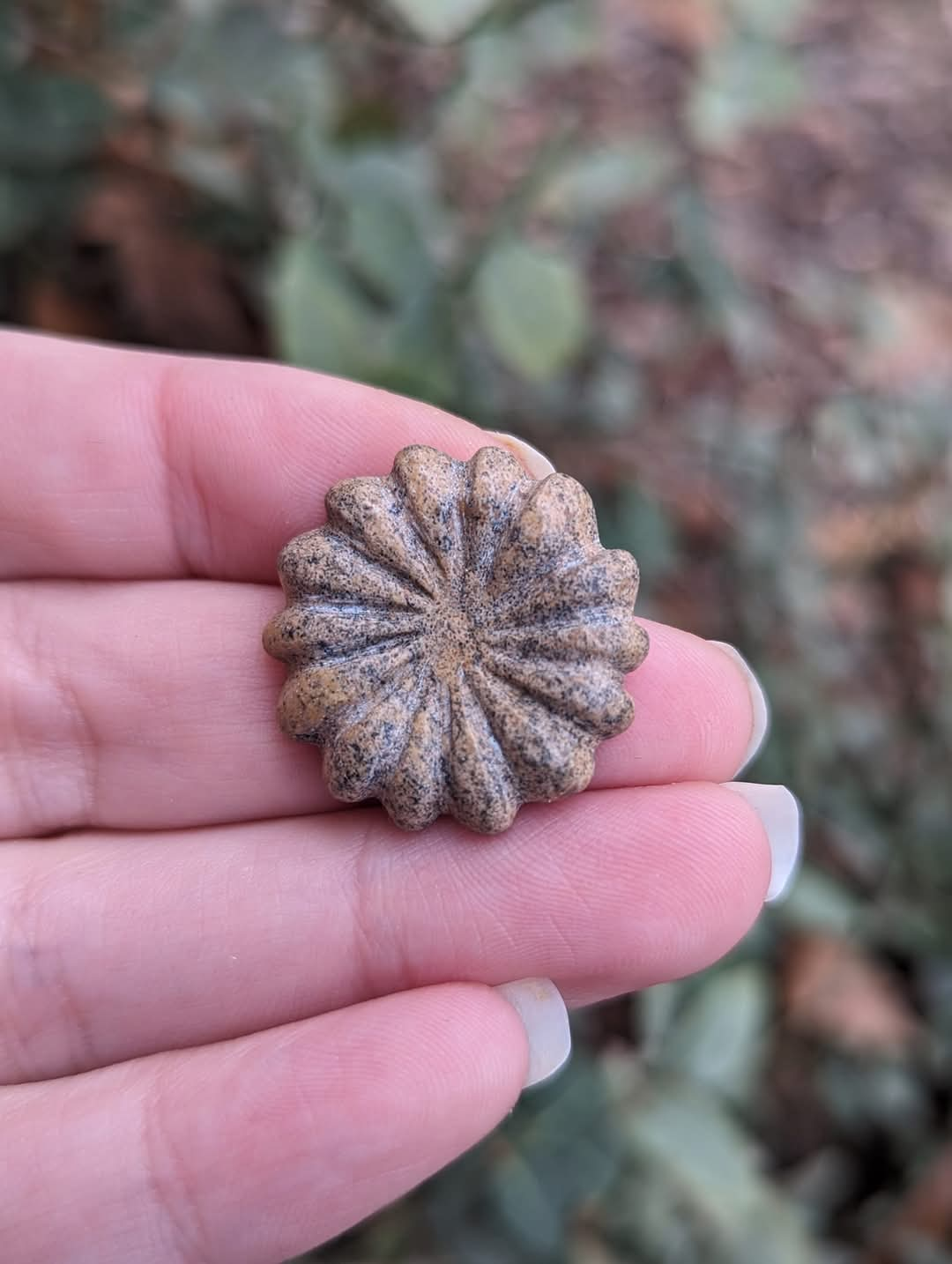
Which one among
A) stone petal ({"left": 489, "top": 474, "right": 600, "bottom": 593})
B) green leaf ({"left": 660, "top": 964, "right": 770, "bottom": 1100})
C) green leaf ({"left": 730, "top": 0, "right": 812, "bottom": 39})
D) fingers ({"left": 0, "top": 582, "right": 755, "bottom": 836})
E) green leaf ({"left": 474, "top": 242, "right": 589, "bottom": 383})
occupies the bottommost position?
green leaf ({"left": 660, "top": 964, "right": 770, "bottom": 1100})

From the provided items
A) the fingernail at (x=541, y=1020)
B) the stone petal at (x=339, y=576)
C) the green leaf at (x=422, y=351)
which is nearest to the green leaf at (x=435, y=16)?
the green leaf at (x=422, y=351)

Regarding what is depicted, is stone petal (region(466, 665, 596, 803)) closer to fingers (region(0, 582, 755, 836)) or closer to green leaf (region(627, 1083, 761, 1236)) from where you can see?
fingers (region(0, 582, 755, 836))

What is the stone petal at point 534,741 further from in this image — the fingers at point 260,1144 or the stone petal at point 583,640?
the fingers at point 260,1144

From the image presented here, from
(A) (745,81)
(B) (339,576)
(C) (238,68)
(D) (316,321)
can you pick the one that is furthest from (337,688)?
(A) (745,81)

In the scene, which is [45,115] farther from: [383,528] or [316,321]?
[383,528]

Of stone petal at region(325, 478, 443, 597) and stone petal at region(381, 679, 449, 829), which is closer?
stone petal at region(381, 679, 449, 829)

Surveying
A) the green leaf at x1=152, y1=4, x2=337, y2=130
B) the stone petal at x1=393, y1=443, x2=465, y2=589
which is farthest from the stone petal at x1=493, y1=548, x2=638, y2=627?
the green leaf at x1=152, y1=4, x2=337, y2=130

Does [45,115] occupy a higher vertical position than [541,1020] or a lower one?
higher
